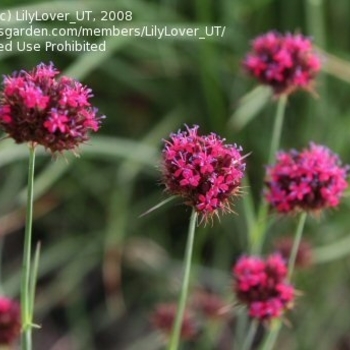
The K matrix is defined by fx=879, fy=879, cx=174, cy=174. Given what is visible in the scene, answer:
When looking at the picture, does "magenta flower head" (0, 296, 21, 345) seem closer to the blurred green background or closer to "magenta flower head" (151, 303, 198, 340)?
"magenta flower head" (151, 303, 198, 340)

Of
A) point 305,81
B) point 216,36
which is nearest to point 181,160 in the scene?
point 305,81

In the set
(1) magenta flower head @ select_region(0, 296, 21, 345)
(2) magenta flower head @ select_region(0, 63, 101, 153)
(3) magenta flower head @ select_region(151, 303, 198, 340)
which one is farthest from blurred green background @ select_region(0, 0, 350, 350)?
(2) magenta flower head @ select_region(0, 63, 101, 153)

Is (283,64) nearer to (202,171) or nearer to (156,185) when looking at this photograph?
(202,171)

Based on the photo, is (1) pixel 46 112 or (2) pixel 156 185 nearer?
(1) pixel 46 112

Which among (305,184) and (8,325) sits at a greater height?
(305,184)

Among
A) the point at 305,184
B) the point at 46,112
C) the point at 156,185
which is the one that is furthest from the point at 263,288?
the point at 156,185

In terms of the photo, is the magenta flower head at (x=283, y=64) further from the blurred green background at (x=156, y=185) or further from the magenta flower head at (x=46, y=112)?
the blurred green background at (x=156, y=185)
